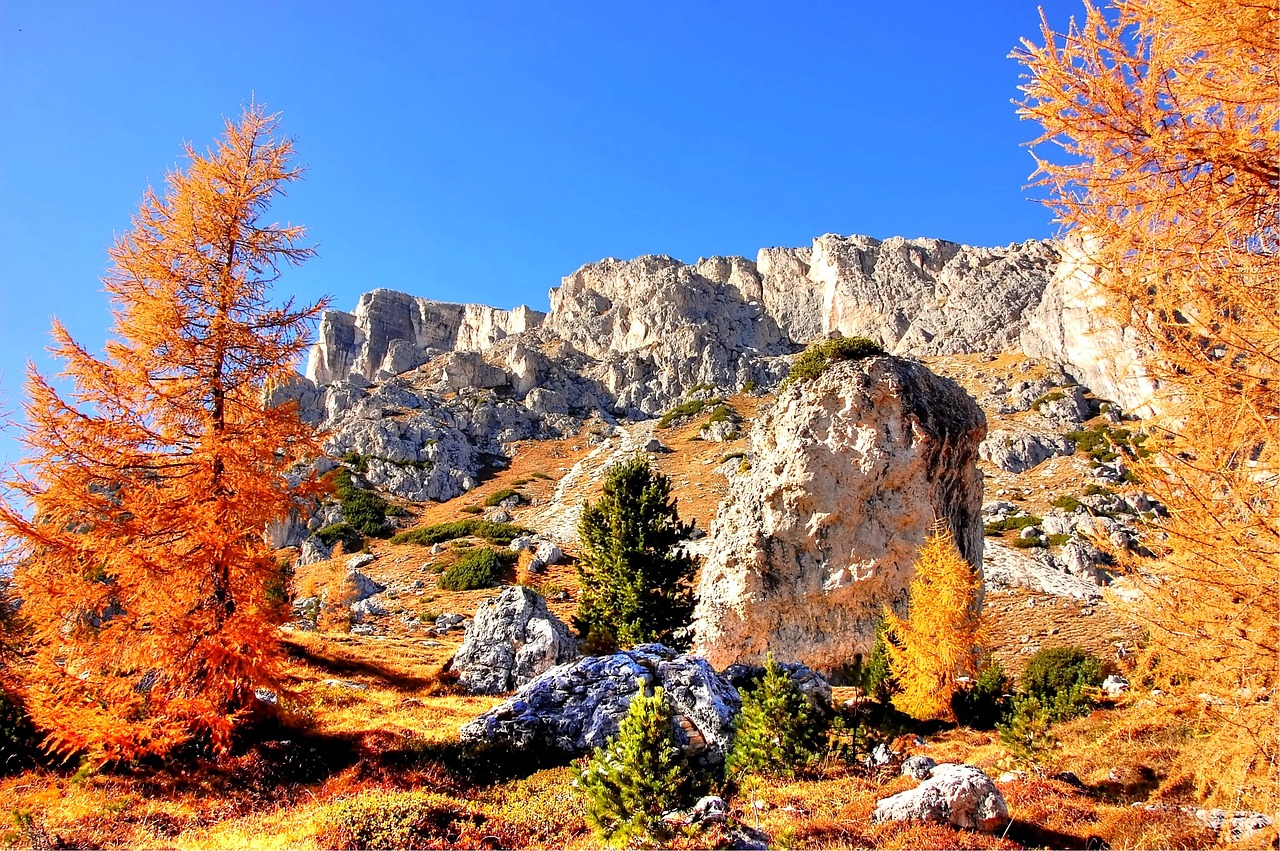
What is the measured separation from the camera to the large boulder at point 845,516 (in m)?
20.5

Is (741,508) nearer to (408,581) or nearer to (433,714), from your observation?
(433,714)

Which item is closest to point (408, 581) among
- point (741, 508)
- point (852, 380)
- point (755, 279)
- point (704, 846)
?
point (741, 508)

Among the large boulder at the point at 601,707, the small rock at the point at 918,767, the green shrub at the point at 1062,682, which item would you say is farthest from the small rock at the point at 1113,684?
the large boulder at the point at 601,707

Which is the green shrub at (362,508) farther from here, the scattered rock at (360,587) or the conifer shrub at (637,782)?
the conifer shrub at (637,782)

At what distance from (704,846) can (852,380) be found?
17.4 metres

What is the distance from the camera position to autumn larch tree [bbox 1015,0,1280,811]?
491 cm

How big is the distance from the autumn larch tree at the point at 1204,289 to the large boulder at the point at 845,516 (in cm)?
1466

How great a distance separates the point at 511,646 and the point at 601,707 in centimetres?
910

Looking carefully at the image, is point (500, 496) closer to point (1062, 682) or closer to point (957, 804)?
point (1062, 682)

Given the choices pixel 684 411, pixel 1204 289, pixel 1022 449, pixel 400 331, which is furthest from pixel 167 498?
pixel 400 331

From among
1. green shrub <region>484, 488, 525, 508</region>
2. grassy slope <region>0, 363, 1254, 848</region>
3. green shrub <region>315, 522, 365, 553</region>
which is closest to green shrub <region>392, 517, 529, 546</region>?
green shrub <region>315, 522, 365, 553</region>

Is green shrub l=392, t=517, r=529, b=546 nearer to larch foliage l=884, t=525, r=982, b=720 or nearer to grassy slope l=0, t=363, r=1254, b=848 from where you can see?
grassy slope l=0, t=363, r=1254, b=848

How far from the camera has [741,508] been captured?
22.6m

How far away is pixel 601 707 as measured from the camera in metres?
12.3
